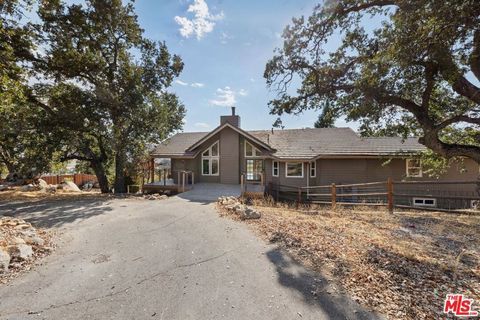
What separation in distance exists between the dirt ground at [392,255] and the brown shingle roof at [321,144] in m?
8.51

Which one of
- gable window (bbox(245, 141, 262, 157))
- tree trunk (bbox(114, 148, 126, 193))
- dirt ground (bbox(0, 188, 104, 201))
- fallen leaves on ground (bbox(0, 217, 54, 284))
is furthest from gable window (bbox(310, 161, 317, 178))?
fallen leaves on ground (bbox(0, 217, 54, 284))

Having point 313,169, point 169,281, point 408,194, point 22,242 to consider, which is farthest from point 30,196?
point 408,194

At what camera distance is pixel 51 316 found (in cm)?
313

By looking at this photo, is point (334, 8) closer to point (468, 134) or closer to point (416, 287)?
point (468, 134)

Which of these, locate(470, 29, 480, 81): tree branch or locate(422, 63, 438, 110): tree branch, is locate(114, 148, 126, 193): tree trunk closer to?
locate(422, 63, 438, 110): tree branch

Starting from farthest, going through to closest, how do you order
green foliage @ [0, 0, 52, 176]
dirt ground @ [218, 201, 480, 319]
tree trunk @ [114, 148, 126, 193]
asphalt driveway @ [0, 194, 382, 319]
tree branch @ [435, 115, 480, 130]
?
1. tree trunk @ [114, 148, 126, 193]
2. green foliage @ [0, 0, 52, 176]
3. tree branch @ [435, 115, 480, 130]
4. dirt ground @ [218, 201, 480, 319]
5. asphalt driveway @ [0, 194, 382, 319]

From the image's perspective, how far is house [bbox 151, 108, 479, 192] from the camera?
639 inches

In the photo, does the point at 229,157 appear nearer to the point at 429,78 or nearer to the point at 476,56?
the point at 429,78

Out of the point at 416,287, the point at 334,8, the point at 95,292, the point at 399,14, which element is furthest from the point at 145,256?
the point at 334,8

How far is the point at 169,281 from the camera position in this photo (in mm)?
3975

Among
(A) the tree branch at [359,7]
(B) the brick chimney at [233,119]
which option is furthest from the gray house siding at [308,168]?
(A) the tree branch at [359,7]

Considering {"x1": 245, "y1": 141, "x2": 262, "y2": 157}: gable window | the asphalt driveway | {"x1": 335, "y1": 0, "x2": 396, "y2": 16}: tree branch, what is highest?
{"x1": 335, "y1": 0, "x2": 396, "y2": 16}: tree branch

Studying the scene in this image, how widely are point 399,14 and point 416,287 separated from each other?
6.22 m

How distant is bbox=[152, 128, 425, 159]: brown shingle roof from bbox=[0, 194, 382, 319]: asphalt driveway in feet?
38.5
